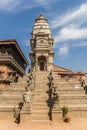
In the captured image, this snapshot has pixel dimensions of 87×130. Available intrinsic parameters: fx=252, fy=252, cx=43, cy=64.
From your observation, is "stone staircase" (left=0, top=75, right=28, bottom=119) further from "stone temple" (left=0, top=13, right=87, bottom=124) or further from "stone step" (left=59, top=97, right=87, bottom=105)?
"stone step" (left=59, top=97, right=87, bottom=105)

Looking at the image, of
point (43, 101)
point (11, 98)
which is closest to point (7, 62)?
point (11, 98)

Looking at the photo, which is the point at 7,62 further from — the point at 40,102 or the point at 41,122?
the point at 41,122

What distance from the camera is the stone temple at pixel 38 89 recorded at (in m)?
29.3

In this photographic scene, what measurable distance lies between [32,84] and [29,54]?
15198 millimetres

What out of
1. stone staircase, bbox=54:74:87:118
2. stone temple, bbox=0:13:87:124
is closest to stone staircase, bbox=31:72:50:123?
stone temple, bbox=0:13:87:124

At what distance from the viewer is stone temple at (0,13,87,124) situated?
29297 mm

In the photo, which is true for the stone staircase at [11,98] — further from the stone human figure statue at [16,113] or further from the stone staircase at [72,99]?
the stone staircase at [72,99]

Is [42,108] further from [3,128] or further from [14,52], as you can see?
[14,52]

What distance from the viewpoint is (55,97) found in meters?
29.7

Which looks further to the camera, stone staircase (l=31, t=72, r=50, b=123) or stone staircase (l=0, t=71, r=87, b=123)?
stone staircase (l=0, t=71, r=87, b=123)

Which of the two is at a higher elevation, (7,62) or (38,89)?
(7,62)

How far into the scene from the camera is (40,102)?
31984mm

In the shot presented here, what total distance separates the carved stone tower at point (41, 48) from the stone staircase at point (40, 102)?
8.89 meters

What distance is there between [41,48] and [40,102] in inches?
779
